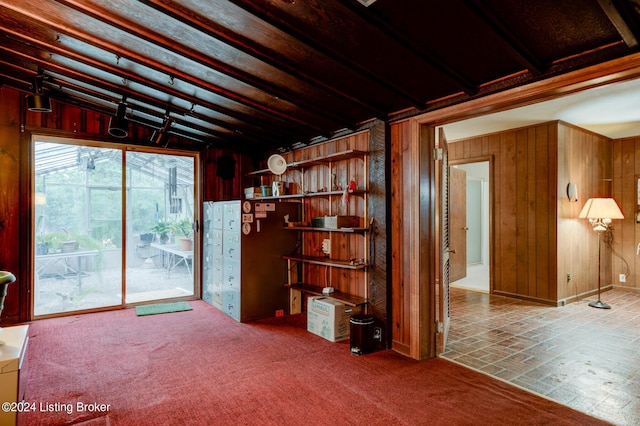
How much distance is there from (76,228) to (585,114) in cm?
717

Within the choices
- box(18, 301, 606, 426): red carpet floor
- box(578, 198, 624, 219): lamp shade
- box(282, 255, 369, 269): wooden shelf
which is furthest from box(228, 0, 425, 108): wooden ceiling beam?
box(578, 198, 624, 219): lamp shade

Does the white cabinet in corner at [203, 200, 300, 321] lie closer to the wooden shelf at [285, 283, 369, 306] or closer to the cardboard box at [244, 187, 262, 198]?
the wooden shelf at [285, 283, 369, 306]

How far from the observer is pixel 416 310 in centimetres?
316

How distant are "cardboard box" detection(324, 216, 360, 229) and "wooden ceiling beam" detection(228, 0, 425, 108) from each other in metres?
1.36

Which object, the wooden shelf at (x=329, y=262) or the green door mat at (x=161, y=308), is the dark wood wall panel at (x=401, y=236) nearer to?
the wooden shelf at (x=329, y=262)

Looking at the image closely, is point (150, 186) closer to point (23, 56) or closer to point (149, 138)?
point (149, 138)

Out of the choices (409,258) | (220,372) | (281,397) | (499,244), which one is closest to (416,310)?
(409,258)

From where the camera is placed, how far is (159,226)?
536 centimetres

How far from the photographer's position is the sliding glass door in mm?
4535

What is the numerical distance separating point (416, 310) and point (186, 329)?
104 inches

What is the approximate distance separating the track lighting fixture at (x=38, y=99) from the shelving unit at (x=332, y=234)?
2648 mm

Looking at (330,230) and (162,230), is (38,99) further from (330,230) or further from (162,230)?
(330,230)

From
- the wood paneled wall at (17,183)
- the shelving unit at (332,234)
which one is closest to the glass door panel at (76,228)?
the wood paneled wall at (17,183)

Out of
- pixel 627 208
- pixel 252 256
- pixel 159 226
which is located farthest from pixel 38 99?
pixel 627 208
